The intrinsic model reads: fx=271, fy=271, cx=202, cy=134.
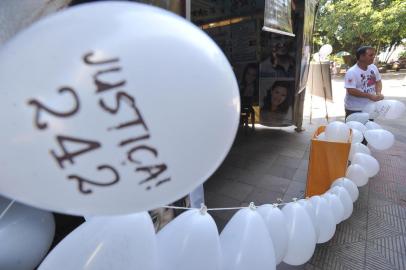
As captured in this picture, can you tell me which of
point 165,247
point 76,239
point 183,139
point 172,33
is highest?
point 172,33

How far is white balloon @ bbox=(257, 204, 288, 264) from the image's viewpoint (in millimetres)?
1521

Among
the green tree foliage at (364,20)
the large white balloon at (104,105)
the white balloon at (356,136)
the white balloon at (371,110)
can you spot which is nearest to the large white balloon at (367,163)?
the white balloon at (356,136)

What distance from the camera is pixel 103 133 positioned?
2.09 ft

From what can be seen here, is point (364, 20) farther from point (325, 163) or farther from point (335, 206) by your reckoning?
point (335, 206)

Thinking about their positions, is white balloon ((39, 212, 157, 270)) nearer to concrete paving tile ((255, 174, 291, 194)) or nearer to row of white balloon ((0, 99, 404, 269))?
row of white balloon ((0, 99, 404, 269))

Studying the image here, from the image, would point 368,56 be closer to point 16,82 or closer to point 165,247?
point 165,247

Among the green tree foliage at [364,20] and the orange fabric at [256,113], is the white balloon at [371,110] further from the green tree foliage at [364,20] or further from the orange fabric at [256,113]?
the green tree foliage at [364,20]

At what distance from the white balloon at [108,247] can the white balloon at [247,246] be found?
37 cm

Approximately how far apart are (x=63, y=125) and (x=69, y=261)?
0.65 meters

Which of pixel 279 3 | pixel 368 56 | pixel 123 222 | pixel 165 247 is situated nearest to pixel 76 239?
pixel 123 222

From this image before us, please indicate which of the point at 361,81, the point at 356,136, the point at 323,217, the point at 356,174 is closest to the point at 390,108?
the point at 361,81

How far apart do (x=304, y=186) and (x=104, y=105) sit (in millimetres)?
3382

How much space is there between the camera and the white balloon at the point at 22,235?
1154 mm

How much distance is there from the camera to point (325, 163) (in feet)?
8.59
